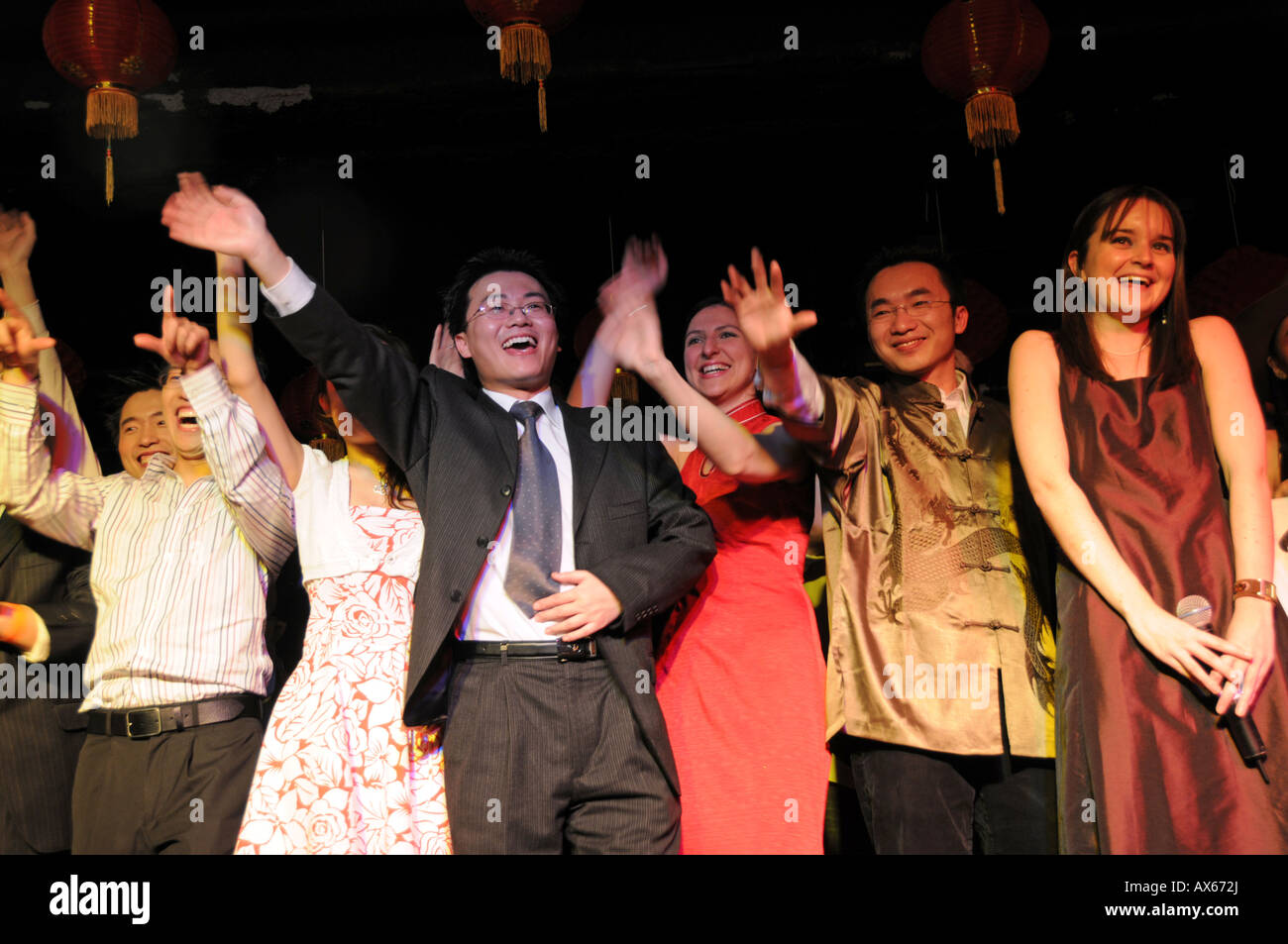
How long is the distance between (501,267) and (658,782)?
53.6 inches

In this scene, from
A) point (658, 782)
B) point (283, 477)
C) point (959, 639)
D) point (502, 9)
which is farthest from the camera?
point (502, 9)

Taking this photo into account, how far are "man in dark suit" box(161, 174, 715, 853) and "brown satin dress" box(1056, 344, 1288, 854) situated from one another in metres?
0.89

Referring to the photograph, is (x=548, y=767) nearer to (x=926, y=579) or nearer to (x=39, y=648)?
(x=926, y=579)

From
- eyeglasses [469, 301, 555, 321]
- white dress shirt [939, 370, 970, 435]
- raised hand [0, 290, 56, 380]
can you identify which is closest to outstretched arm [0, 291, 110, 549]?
raised hand [0, 290, 56, 380]

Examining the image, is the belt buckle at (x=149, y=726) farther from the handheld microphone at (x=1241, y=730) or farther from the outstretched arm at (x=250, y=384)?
the handheld microphone at (x=1241, y=730)

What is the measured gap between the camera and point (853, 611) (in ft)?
9.20

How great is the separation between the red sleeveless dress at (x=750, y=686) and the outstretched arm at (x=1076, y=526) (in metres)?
0.66

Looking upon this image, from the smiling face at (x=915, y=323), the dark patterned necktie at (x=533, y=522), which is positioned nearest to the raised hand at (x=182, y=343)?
the dark patterned necktie at (x=533, y=522)

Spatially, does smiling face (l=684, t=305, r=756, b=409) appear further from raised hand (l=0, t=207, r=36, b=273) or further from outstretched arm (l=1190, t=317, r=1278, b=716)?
raised hand (l=0, t=207, r=36, b=273)

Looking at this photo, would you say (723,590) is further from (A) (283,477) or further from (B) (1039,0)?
(B) (1039,0)

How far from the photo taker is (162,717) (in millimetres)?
2787

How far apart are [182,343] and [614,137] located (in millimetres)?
2229

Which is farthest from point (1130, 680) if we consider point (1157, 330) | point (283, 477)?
point (283, 477)
